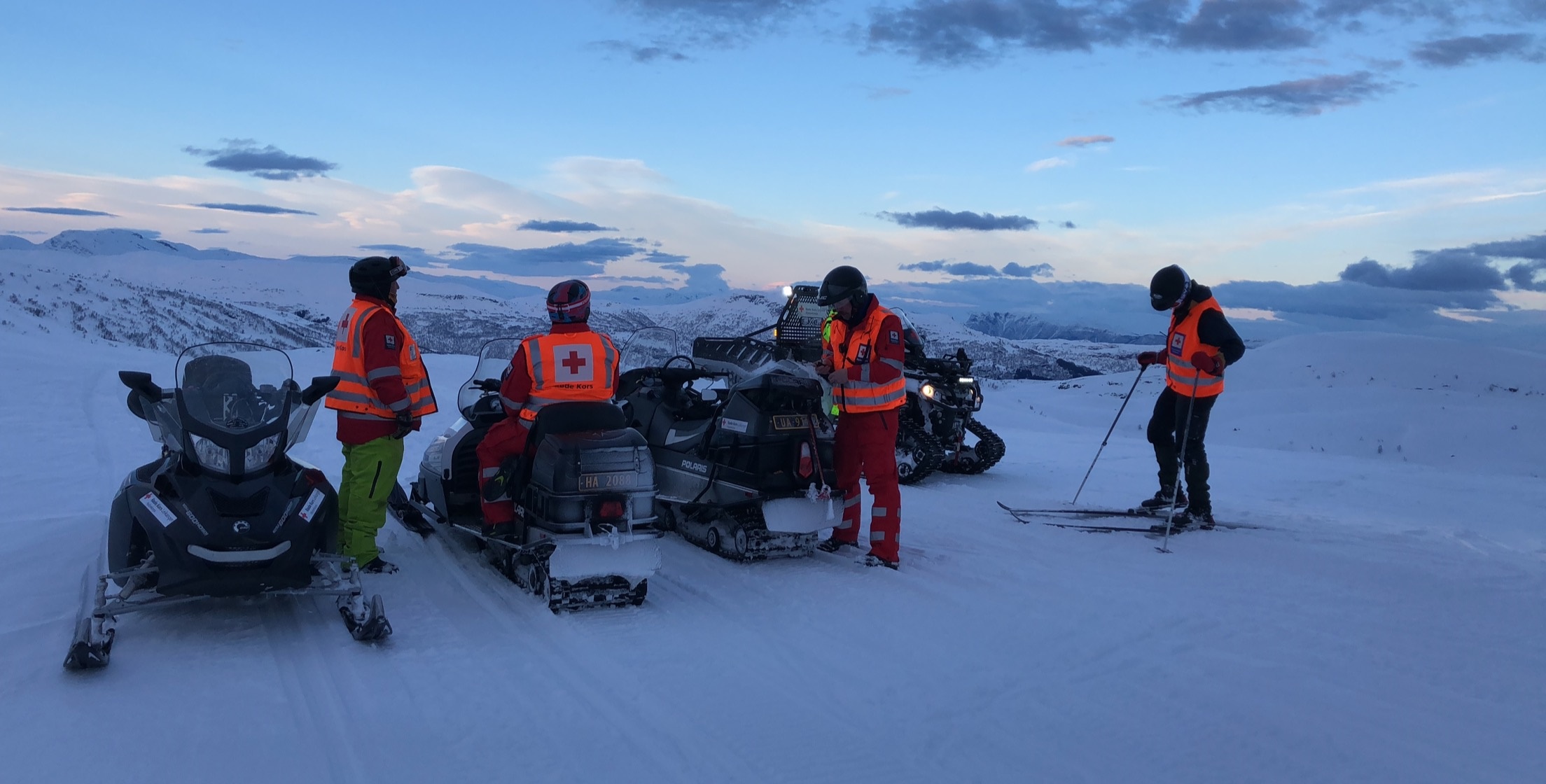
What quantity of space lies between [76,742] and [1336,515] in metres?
8.70

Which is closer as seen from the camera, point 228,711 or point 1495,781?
point 1495,781

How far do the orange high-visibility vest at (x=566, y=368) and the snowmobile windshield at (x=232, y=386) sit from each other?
4.03ft

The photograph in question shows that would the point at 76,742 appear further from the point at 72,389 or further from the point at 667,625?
the point at 72,389

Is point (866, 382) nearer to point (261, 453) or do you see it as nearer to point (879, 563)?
point (879, 563)

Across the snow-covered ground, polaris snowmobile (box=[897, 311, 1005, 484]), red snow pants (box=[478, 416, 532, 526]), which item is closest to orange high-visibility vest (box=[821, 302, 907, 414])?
the snow-covered ground

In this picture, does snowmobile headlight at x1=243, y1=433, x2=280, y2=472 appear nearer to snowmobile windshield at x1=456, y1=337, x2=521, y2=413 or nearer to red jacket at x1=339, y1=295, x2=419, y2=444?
Result: red jacket at x1=339, y1=295, x2=419, y2=444

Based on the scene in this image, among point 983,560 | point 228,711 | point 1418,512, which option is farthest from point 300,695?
point 1418,512

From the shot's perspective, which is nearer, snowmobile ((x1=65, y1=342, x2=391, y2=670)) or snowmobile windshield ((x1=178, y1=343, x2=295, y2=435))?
snowmobile ((x1=65, y1=342, x2=391, y2=670))

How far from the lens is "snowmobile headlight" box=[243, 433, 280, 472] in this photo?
14.9 ft

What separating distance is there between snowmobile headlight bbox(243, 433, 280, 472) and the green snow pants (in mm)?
973

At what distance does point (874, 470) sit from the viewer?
6410mm

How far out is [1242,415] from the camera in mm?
19500

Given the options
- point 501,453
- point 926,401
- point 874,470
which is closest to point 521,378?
point 501,453

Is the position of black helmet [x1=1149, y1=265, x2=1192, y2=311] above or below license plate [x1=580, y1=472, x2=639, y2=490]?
above
